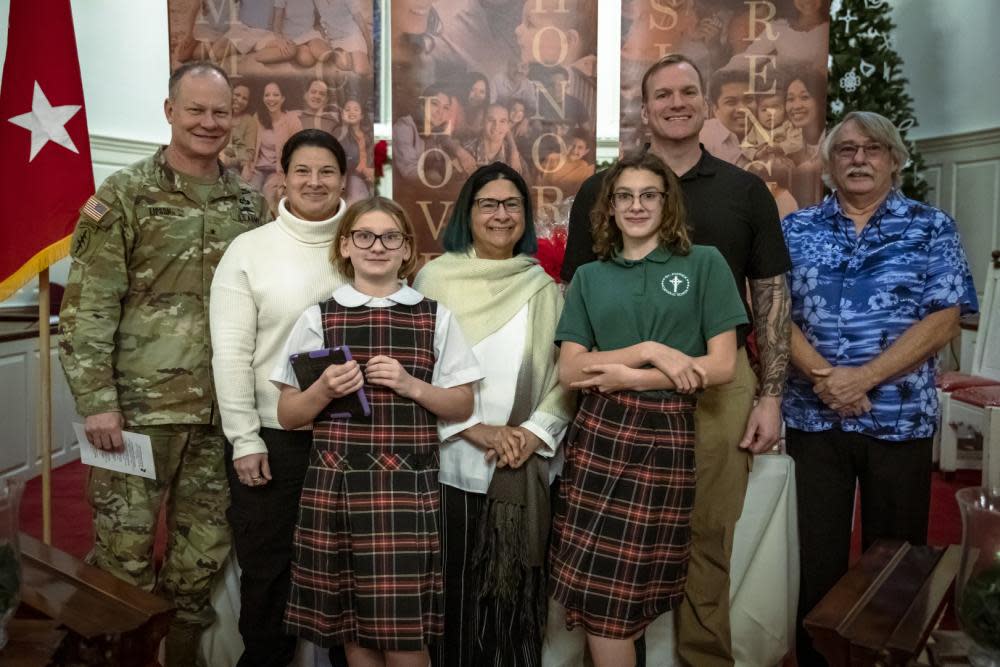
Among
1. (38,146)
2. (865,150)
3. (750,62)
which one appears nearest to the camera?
(865,150)

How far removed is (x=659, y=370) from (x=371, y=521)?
765 millimetres

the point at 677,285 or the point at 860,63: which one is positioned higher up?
the point at 860,63

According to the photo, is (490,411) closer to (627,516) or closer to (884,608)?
(627,516)

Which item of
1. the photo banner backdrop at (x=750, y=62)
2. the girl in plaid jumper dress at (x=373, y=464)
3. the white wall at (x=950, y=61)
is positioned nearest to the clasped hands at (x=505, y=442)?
the girl in plaid jumper dress at (x=373, y=464)

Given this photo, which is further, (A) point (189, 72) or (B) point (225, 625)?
(B) point (225, 625)

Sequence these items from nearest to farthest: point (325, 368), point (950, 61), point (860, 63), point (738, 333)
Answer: point (325, 368), point (738, 333), point (860, 63), point (950, 61)

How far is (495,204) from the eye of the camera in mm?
2234

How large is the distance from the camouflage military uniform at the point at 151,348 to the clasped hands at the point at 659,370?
3.74 ft

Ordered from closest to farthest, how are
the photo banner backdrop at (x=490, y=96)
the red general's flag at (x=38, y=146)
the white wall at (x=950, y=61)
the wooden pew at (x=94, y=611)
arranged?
the wooden pew at (x=94, y=611) → the red general's flag at (x=38, y=146) → the photo banner backdrop at (x=490, y=96) → the white wall at (x=950, y=61)

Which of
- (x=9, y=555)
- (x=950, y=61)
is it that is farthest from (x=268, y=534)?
(x=950, y=61)

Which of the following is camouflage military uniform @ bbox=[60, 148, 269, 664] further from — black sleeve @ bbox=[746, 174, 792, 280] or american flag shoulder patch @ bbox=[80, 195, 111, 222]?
black sleeve @ bbox=[746, 174, 792, 280]

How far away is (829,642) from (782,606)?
3.26ft

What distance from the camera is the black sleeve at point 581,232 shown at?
2.35 meters

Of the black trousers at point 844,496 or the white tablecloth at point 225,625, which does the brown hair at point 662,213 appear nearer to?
the black trousers at point 844,496
